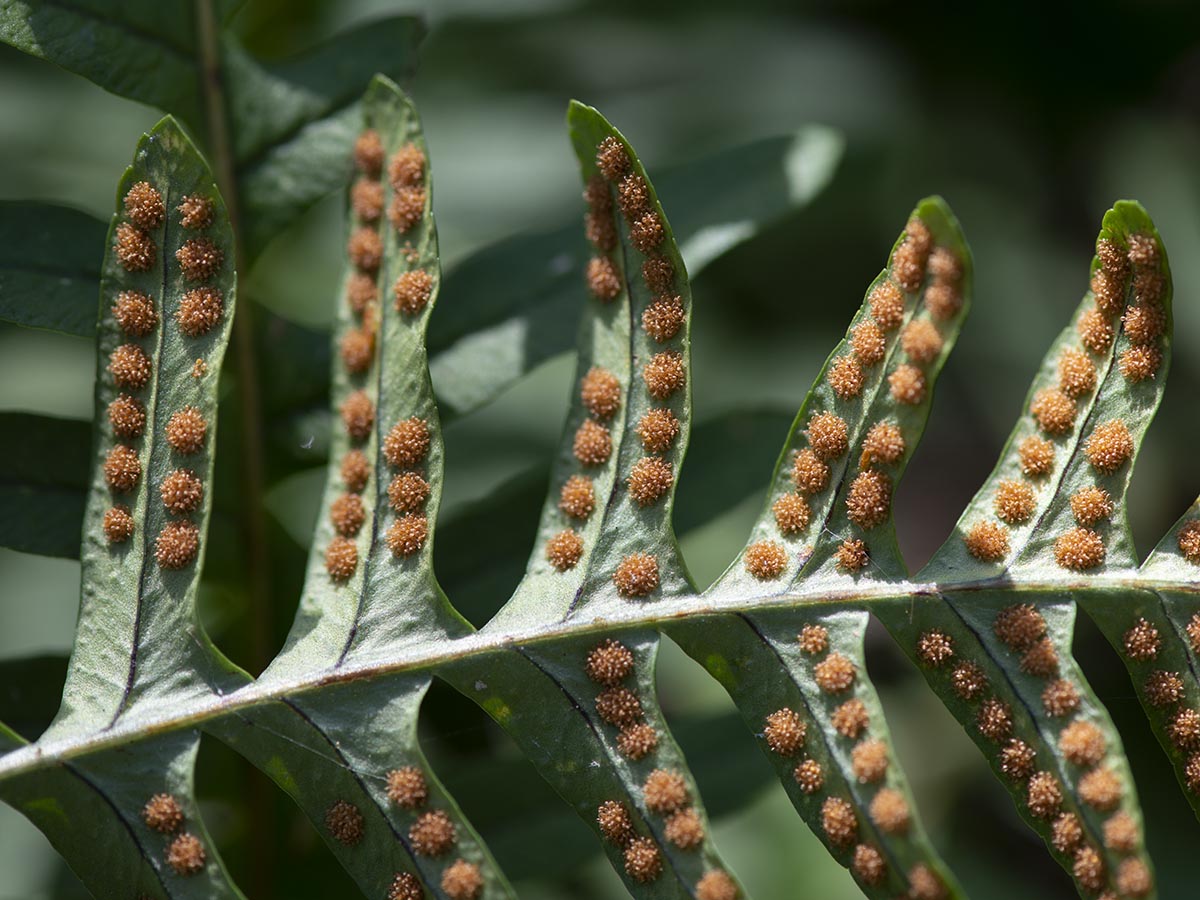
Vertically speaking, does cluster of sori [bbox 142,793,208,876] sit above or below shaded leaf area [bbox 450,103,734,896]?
below

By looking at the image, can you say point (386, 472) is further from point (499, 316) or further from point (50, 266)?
point (50, 266)

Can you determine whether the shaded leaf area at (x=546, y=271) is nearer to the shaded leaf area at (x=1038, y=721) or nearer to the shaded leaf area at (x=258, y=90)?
the shaded leaf area at (x=258, y=90)

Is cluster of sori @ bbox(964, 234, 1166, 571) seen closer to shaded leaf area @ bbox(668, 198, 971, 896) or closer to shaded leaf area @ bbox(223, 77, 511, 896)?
shaded leaf area @ bbox(668, 198, 971, 896)

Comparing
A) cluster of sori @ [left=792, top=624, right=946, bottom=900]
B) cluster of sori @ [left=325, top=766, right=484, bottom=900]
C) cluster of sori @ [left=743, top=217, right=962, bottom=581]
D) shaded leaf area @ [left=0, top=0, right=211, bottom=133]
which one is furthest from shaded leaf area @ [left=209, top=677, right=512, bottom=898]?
shaded leaf area @ [left=0, top=0, right=211, bottom=133]

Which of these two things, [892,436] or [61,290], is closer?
[892,436]

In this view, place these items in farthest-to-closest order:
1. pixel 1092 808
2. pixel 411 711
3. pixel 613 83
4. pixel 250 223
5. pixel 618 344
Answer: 1. pixel 613 83
2. pixel 250 223
3. pixel 618 344
4. pixel 411 711
5. pixel 1092 808

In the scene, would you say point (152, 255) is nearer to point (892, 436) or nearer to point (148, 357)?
point (148, 357)

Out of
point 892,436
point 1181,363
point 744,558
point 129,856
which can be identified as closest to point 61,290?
point 129,856
